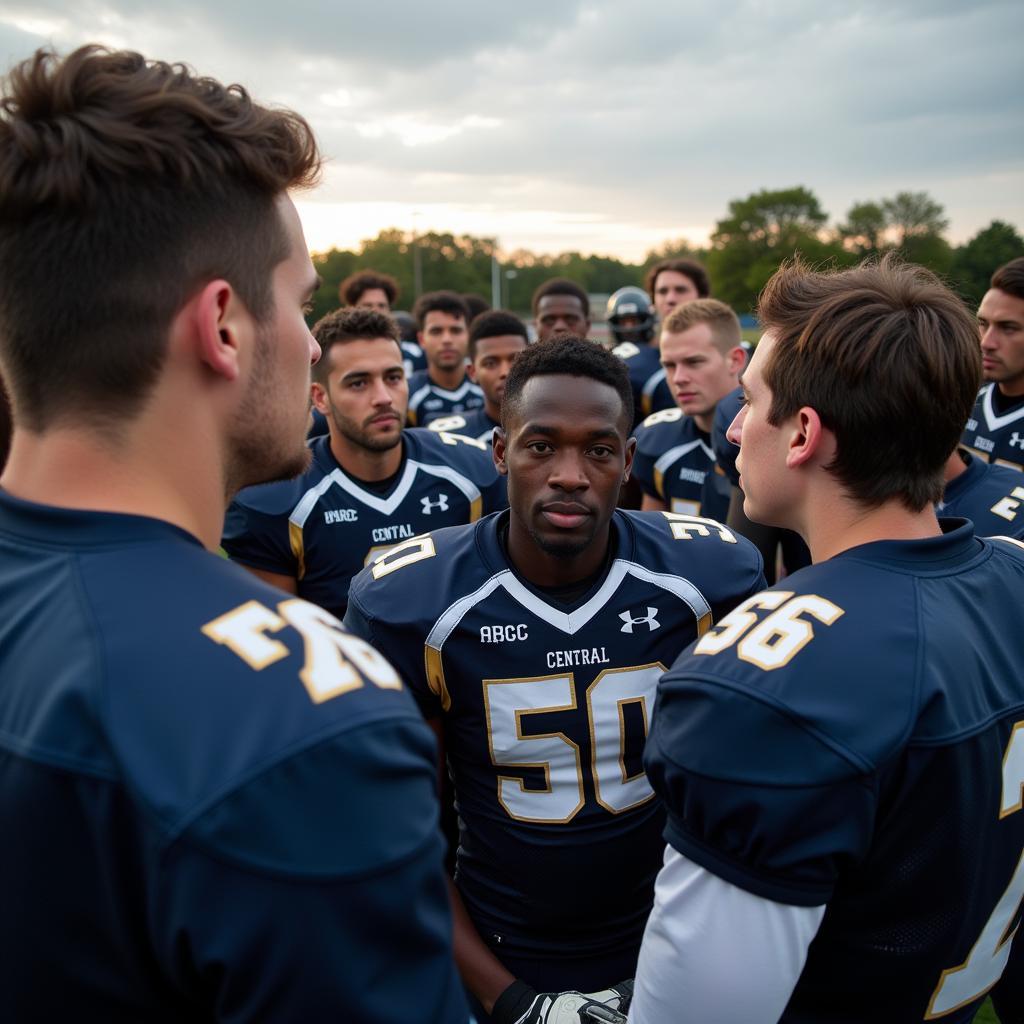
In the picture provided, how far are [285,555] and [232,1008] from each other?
10.5 feet

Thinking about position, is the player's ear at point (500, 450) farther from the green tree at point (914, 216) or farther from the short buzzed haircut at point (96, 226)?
the green tree at point (914, 216)

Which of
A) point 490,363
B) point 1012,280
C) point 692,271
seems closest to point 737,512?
point 1012,280

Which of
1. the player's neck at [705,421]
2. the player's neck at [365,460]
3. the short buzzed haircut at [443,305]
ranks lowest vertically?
the player's neck at [365,460]

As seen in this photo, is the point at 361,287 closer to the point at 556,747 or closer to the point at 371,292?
the point at 371,292

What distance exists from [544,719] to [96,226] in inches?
66.1

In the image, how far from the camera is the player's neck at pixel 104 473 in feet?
3.65

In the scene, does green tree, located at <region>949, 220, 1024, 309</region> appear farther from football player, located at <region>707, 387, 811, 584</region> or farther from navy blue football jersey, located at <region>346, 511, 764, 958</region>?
navy blue football jersey, located at <region>346, 511, 764, 958</region>

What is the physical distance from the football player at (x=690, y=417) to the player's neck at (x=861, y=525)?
10.7 feet

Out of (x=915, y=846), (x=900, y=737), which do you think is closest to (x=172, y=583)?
(x=900, y=737)

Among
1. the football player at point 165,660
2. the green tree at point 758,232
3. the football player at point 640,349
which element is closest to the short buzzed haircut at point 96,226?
the football player at point 165,660

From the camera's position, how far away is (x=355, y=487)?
4.20 meters

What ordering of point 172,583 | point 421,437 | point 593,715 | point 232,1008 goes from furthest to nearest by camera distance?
point 421,437
point 593,715
point 172,583
point 232,1008

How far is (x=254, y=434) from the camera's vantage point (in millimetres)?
1303

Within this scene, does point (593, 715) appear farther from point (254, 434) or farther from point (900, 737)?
point (254, 434)
